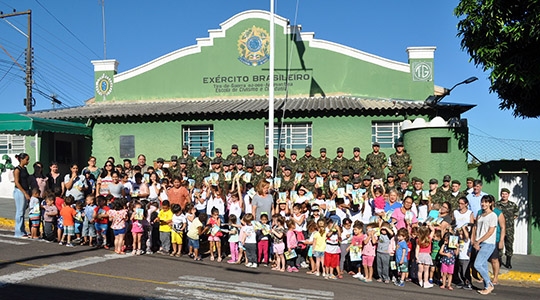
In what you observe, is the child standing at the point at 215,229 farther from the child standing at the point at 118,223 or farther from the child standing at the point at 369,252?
the child standing at the point at 369,252

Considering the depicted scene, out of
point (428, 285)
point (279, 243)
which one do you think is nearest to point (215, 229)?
point (279, 243)

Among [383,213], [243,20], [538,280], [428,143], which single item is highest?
[243,20]

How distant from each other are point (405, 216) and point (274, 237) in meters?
2.71

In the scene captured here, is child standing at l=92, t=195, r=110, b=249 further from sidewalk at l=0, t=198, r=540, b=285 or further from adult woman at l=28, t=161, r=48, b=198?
sidewalk at l=0, t=198, r=540, b=285

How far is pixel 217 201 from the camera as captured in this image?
938 cm

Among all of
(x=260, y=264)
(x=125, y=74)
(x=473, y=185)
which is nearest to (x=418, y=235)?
(x=473, y=185)

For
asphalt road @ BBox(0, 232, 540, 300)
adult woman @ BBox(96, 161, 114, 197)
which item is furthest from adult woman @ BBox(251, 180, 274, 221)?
adult woman @ BBox(96, 161, 114, 197)

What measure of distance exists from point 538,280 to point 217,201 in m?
6.94

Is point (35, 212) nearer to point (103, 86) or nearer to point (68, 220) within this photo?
point (68, 220)

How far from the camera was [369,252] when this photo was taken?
302 inches

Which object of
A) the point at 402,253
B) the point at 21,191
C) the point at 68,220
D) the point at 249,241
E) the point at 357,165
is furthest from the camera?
the point at 357,165

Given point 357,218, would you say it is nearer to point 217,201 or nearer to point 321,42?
point 217,201

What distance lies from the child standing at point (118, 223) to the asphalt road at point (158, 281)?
30 centimetres

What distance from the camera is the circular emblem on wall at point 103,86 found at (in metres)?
16.3
